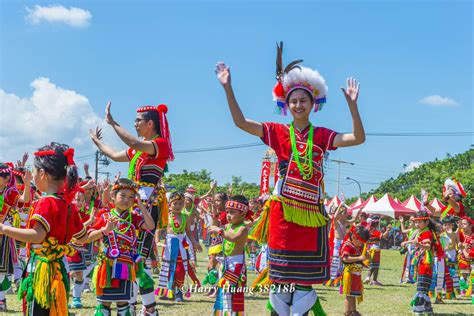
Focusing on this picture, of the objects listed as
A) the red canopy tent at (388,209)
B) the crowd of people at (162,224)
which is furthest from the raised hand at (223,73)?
the red canopy tent at (388,209)

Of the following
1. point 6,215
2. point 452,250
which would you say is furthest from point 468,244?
point 6,215

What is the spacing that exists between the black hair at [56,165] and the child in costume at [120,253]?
1.32m

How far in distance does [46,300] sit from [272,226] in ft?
6.40

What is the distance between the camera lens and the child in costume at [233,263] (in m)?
7.11

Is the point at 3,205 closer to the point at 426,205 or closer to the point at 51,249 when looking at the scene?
the point at 51,249

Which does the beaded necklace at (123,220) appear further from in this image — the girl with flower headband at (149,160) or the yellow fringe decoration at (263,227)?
the yellow fringe decoration at (263,227)

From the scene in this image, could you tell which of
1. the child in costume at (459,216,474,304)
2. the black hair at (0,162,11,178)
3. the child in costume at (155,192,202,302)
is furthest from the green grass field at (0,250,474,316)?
the black hair at (0,162,11,178)

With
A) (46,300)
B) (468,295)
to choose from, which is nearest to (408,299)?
(468,295)

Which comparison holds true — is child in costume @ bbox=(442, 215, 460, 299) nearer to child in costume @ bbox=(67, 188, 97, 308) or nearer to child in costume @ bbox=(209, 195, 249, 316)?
child in costume @ bbox=(209, 195, 249, 316)

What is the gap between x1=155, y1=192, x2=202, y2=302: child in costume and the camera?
10.8 m

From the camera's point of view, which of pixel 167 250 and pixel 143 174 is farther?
pixel 167 250

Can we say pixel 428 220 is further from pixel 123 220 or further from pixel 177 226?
pixel 123 220

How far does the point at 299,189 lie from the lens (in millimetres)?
5156

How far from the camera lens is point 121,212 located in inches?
260
